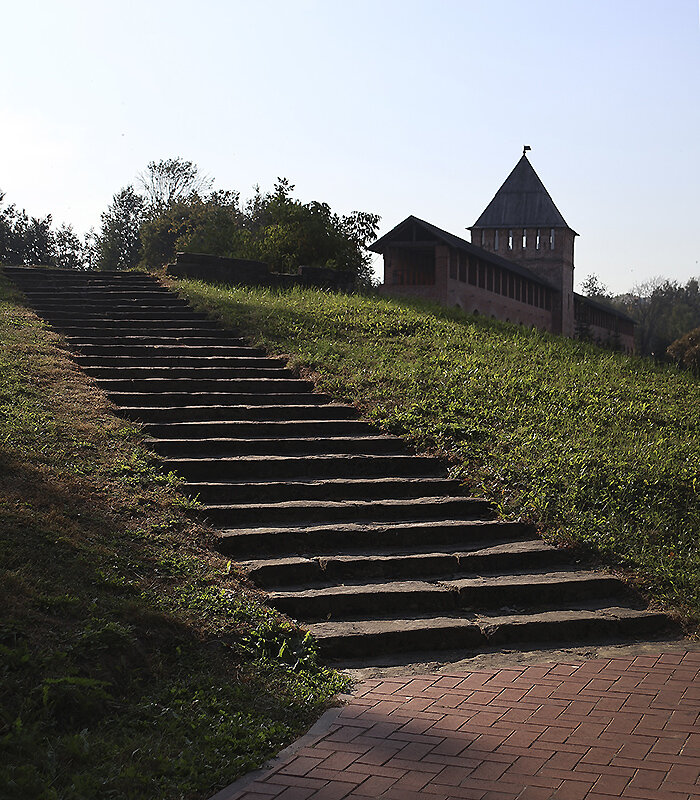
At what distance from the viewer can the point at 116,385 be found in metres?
10.0

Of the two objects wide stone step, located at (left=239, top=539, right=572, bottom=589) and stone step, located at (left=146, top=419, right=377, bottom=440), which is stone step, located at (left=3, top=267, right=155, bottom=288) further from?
wide stone step, located at (left=239, top=539, right=572, bottom=589)

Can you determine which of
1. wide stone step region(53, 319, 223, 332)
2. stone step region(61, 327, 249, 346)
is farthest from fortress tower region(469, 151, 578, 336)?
stone step region(61, 327, 249, 346)

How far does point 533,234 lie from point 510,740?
53.0 m

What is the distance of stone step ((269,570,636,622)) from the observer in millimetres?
5684

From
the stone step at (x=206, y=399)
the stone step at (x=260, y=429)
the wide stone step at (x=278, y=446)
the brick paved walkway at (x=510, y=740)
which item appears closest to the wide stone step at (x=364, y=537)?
the wide stone step at (x=278, y=446)

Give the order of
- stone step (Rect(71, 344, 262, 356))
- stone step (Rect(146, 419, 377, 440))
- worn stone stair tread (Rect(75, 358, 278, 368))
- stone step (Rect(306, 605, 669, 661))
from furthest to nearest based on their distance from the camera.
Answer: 1. stone step (Rect(71, 344, 262, 356))
2. worn stone stair tread (Rect(75, 358, 278, 368))
3. stone step (Rect(146, 419, 377, 440))
4. stone step (Rect(306, 605, 669, 661))

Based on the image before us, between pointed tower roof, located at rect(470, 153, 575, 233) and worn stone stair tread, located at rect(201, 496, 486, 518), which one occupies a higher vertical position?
pointed tower roof, located at rect(470, 153, 575, 233)

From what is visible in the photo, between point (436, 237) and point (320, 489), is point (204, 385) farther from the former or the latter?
point (436, 237)

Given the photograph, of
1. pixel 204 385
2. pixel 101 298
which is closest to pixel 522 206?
pixel 101 298

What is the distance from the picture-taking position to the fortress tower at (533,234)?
53938 mm

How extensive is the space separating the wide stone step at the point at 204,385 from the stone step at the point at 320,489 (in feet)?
8.82

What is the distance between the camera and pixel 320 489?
7469 mm

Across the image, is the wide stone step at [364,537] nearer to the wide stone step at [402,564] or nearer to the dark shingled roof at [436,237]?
the wide stone step at [402,564]

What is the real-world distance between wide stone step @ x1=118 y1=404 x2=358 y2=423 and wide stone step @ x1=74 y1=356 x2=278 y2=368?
1.64 meters
